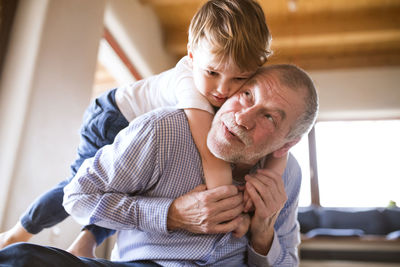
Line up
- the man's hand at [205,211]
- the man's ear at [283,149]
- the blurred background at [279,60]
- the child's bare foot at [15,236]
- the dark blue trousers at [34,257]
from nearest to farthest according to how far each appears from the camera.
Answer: the dark blue trousers at [34,257] → the man's hand at [205,211] → the man's ear at [283,149] → the child's bare foot at [15,236] → the blurred background at [279,60]

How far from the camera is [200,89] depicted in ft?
4.20

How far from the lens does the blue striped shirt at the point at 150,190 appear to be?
3.54ft

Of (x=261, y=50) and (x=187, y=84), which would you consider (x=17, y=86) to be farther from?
(x=261, y=50)

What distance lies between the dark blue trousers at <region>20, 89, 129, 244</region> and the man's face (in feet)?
1.62

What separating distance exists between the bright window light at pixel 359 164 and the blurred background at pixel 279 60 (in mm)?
14

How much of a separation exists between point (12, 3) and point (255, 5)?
175 cm

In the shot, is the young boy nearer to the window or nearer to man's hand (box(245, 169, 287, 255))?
man's hand (box(245, 169, 287, 255))

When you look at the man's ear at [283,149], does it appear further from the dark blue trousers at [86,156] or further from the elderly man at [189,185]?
the dark blue trousers at [86,156]

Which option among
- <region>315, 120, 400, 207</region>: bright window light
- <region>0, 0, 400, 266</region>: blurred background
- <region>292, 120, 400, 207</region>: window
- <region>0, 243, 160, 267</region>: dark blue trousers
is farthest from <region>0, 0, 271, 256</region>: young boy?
<region>315, 120, 400, 207</region>: bright window light

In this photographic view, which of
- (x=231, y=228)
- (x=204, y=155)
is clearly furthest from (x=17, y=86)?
(x=231, y=228)

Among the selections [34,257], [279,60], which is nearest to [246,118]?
[34,257]

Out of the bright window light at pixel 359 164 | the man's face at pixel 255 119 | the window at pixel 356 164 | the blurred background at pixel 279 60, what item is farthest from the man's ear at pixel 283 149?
the bright window light at pixel 359 164

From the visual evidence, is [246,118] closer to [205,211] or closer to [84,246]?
[205,211]

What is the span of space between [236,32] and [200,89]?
0.73 ft
